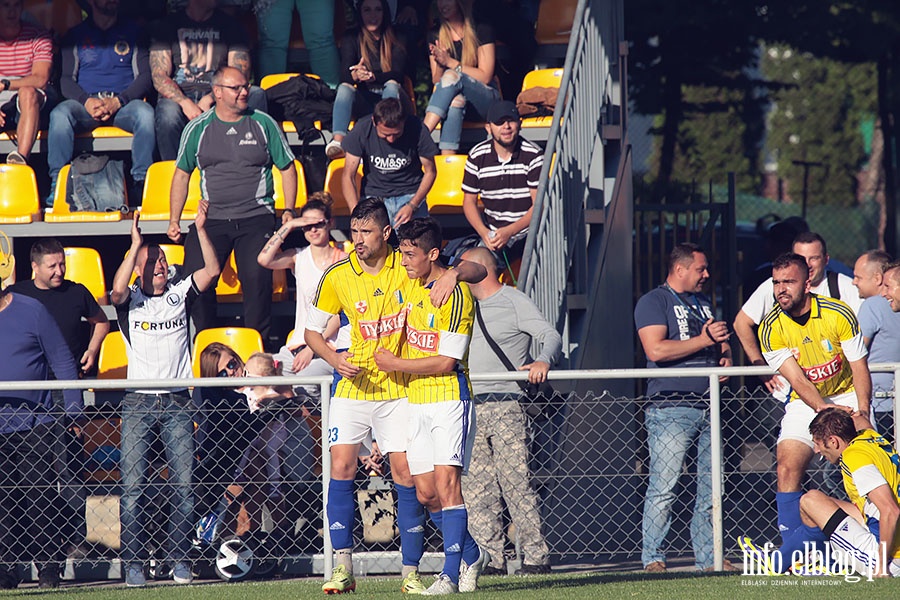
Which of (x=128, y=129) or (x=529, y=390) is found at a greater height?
(x=128, y=129)

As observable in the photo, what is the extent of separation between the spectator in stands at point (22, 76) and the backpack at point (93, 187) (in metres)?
0.53

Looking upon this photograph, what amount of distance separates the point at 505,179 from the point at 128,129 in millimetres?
3635

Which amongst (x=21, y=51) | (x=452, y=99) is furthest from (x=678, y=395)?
(x=21, y=51)

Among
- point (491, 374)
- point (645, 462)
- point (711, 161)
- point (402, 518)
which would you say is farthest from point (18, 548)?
point (711, 161)

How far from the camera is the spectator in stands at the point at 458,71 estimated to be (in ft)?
37.0

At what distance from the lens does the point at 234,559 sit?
27.7ft

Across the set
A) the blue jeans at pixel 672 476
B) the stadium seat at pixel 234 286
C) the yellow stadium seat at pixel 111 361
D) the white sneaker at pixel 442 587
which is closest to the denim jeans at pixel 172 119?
the stadium seat at pixel 234 286

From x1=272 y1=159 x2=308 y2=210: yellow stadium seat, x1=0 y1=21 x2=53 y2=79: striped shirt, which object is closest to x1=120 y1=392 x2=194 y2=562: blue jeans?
x1=272 y1=159 x2=308 y2=210: yellow stadium seat

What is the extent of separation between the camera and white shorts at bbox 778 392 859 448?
804cm

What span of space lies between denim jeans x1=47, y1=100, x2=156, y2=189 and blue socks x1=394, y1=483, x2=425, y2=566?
5232 mm

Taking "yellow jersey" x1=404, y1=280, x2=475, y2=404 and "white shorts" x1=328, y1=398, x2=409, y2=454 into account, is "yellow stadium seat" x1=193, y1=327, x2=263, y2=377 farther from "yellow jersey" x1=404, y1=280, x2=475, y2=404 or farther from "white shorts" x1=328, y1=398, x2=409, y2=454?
"yellow jersey" x1=404, y1=280, x2=475, y2=404

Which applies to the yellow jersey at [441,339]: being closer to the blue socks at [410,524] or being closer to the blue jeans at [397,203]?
the blue socks at [410,524]

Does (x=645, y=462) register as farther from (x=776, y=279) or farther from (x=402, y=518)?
(x=402, y=518)

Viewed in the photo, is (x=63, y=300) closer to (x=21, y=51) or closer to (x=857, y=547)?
(x=21, y=51)
